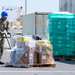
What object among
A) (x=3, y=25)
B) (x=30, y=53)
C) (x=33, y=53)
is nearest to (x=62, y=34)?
(x=3, y=25)

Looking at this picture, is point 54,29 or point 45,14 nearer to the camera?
point 54,29

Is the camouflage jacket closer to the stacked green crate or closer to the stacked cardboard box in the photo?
the stacked cardboard box

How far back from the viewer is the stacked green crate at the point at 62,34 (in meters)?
15.5

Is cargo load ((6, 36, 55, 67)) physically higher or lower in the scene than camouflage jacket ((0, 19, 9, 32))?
lower

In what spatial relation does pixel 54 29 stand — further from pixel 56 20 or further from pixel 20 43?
pixel 20 43

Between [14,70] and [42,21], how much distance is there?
19.4 ft

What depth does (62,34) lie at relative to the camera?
1555 centimetres

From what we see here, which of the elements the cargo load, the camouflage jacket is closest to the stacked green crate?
the camouflage jacket

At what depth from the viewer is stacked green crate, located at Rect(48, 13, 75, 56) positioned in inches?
610

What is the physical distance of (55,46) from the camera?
1552cm

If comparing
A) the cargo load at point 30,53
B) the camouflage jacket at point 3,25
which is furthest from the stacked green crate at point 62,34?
the cargo load at point 30,53

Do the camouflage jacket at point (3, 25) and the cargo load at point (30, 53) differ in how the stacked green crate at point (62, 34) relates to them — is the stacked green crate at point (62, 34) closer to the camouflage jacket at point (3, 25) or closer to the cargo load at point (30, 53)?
the camouflage jacket at point (3, 25)

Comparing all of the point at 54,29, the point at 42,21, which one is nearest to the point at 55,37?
the point at 54,29

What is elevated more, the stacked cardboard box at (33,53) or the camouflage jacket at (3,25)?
the camouflage jacket at (3,25)
